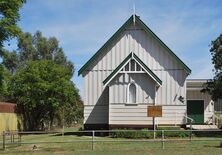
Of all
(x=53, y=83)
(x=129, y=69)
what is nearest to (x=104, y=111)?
(x=129, y=69)

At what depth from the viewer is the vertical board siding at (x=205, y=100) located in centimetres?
5153

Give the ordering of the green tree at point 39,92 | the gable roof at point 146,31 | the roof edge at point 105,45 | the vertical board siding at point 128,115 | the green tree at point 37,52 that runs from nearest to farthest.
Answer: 1. the vertical board siding at point 128,115
2. the gable roof at point 146,31
3. the roof edge at point 105,45
4. the green tree at point 39,92
5. the green tree at point 37,52

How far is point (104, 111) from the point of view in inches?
1606

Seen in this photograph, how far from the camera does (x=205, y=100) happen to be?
5188 centimetres

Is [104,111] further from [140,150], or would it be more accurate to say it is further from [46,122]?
[46,122]

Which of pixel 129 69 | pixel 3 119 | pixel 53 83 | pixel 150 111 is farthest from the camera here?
pixel 53 83

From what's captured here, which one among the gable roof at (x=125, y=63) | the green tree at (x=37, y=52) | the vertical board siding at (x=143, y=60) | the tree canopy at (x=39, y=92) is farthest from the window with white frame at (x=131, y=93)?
the green tree at (x=37, y=52)

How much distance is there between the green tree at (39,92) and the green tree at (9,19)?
23.5 m

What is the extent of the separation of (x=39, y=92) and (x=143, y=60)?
17.7m

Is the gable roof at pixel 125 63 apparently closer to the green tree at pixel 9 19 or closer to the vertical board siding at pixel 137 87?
the vertical board siding at pixel 137 87

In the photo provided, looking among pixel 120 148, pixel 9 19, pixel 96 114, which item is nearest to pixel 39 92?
pixel 96 114

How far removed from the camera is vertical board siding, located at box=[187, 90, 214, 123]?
51531mm

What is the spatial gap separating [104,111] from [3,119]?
10.2 meters

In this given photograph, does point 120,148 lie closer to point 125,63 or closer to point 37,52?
point 125,63
